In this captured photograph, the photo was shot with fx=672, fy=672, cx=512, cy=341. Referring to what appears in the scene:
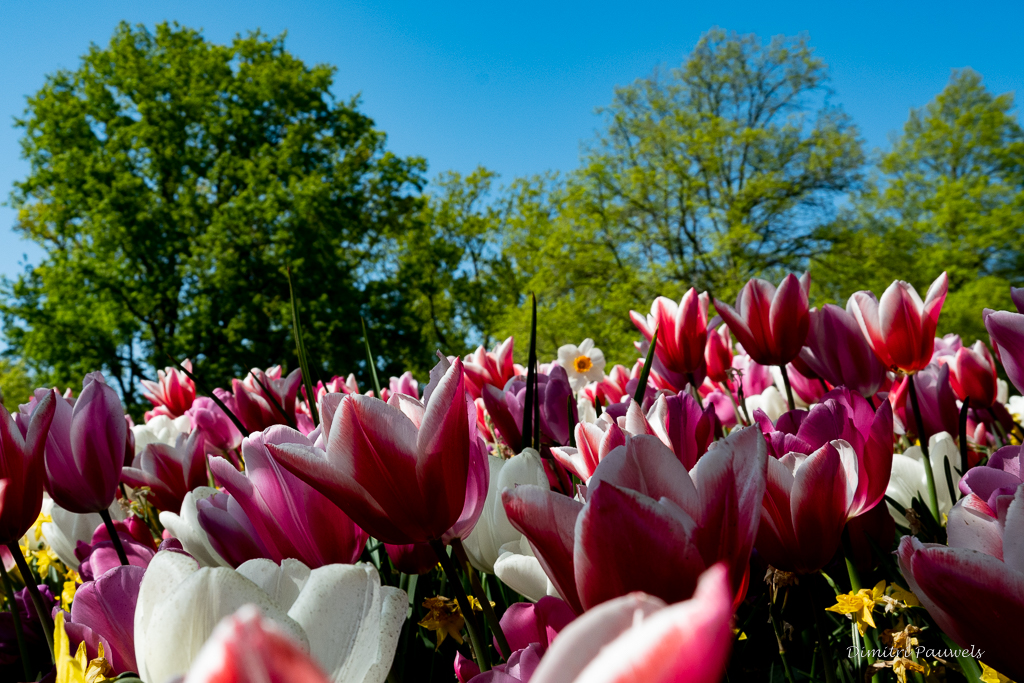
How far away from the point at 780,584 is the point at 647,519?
30.6 inches

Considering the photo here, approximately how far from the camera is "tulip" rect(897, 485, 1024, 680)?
48 cm

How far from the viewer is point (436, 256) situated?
2266 cm

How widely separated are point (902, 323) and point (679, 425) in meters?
0.95

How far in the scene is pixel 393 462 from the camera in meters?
0.67

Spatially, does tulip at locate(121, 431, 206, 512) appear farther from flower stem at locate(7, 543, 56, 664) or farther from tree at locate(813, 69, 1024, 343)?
tree at locate(813, 69, 1024, 343)

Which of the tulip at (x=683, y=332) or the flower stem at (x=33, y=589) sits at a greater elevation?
the tulip at (x=683, y=332)

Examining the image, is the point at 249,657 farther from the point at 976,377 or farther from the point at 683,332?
the point at 976,377

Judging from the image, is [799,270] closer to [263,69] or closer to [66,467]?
[263,69]

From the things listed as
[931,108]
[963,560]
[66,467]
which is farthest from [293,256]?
[931,108]

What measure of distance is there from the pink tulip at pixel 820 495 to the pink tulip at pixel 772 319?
32.5 inches

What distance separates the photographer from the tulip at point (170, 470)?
1569 millimetres

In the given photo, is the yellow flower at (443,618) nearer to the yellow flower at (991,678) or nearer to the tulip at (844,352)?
the yellow flower at (991,678)

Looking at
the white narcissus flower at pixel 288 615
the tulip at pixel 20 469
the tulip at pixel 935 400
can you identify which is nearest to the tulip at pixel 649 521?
the white narcissus flower at pixel 288 615

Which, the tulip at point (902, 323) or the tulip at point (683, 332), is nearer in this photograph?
the tulip at point (902, 323)
